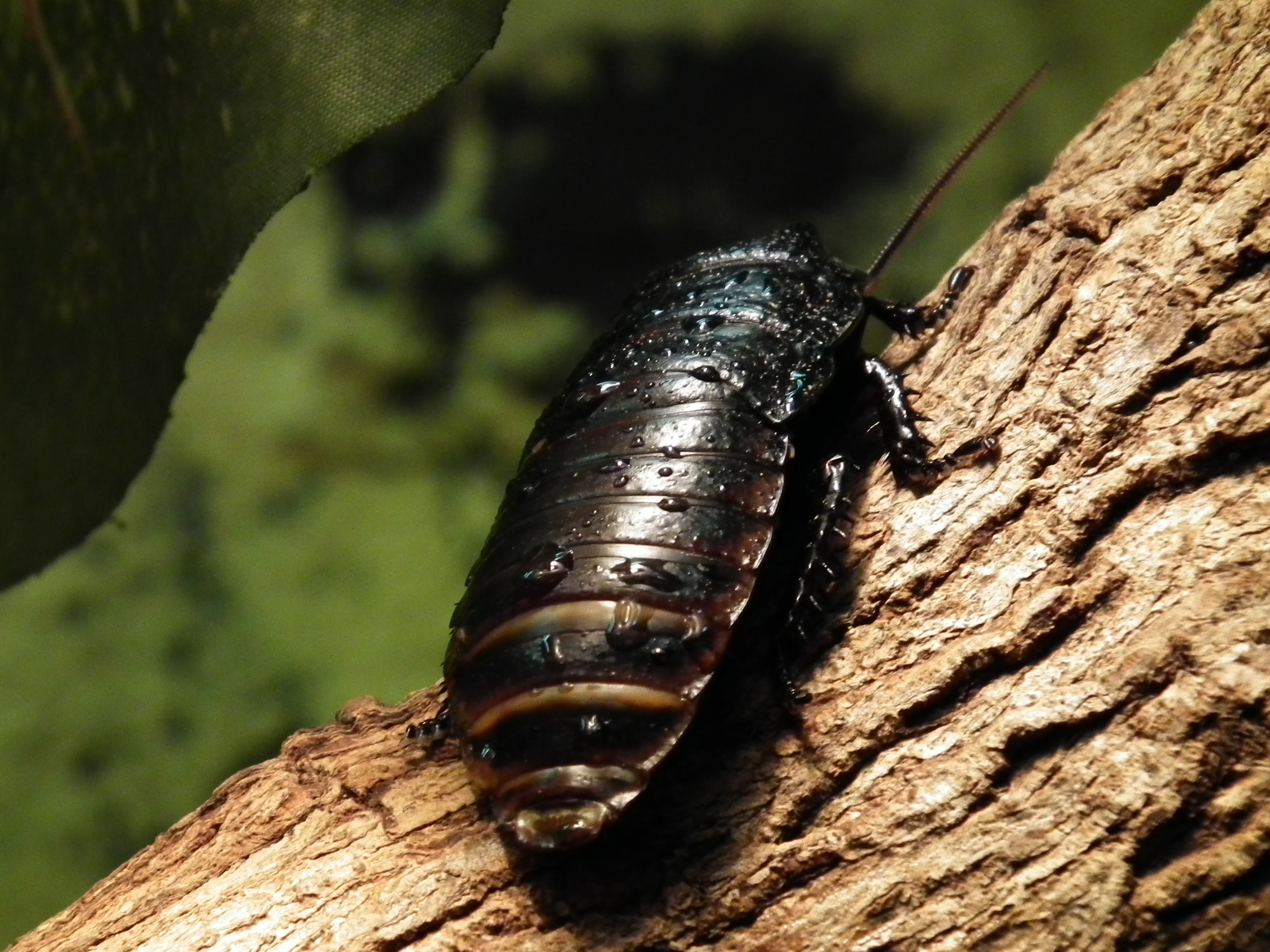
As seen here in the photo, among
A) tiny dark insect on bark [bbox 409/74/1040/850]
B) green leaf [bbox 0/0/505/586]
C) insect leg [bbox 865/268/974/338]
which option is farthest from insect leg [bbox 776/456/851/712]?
green leaf [bbox 0/0/505/586]

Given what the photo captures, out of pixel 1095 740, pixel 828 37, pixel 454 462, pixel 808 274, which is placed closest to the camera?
pixel 1095 740

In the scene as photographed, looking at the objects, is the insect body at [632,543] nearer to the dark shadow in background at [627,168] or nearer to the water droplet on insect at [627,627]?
the water droplet on insect at [627,627]

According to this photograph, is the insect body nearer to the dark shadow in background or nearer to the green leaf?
the green leaf

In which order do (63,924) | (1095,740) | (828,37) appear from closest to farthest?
(1095,740)
(63,924)
(828,37)

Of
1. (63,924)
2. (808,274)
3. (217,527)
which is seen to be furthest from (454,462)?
(63,924)

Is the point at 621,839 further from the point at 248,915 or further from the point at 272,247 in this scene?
the point at 272,247

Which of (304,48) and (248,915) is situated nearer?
(248,915)

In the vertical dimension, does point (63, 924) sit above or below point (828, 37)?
below
